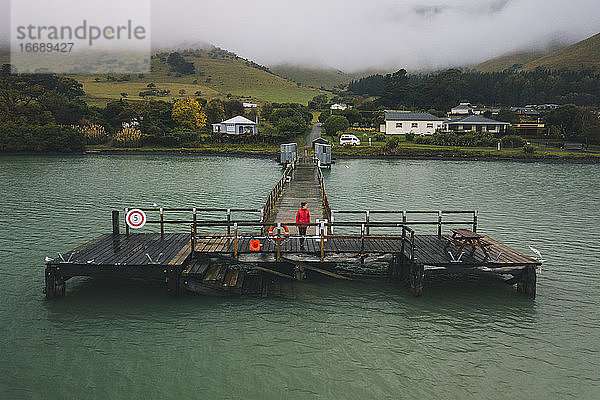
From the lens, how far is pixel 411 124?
10550 cm

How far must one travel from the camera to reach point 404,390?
10922 millimetres

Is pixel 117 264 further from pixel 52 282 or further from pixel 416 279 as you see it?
pixel 416 279

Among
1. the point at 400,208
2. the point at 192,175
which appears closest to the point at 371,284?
the point at 400,208

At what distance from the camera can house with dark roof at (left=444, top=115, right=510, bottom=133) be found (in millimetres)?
104688

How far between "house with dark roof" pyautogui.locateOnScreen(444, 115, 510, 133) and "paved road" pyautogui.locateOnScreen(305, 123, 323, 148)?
32.4 m

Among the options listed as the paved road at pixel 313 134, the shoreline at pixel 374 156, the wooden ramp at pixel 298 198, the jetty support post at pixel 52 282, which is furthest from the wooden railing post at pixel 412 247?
the paved road at pixel 313 134

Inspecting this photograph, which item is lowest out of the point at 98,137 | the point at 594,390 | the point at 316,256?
the point at 594,390

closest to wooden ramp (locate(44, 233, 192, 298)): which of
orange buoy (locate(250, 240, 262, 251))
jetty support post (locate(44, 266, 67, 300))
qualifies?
jetty support post (locate(44, 266, 67, 300))

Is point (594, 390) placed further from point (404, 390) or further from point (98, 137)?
point (98, 137)

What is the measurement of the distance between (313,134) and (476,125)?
131 feet

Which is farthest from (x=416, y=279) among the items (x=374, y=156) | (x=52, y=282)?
(x=374, y=156)

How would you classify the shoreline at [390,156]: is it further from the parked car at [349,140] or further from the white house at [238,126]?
the white house at [238,126]

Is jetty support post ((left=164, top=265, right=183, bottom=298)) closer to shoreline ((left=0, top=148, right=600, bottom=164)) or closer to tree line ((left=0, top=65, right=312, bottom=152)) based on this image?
shoreline ((left=0, top=148, right=600, bottom=164))

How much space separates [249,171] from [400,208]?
31114mm
